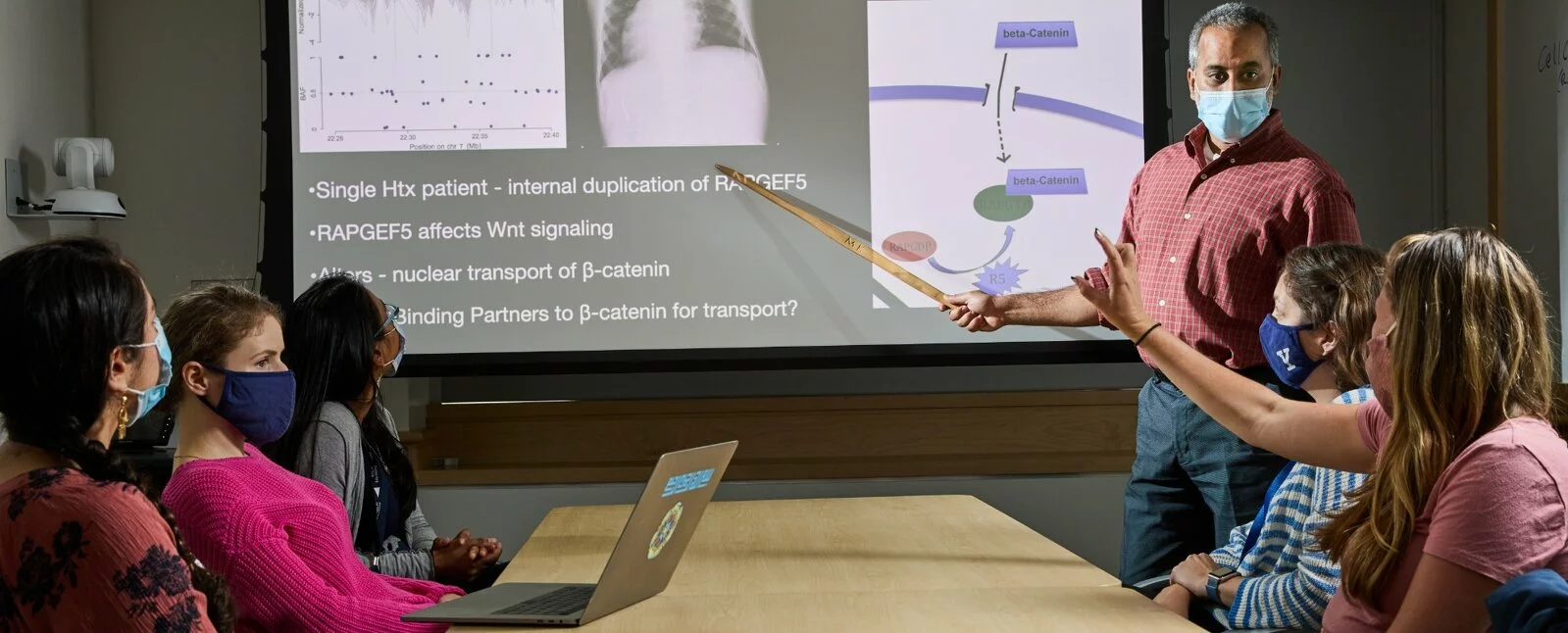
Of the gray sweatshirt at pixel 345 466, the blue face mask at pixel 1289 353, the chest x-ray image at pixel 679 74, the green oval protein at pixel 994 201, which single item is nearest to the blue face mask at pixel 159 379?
the gray sweatshirt at pixel 345 466

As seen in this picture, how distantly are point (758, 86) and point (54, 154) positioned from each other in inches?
76.5

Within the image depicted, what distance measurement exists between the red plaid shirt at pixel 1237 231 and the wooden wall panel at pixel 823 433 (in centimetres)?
109

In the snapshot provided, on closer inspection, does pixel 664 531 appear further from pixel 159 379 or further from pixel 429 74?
pixel 429 74

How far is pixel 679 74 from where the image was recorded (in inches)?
143

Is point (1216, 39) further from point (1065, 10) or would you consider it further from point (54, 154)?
point (54, 154)

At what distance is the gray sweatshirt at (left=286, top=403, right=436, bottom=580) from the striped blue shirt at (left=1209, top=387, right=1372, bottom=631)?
1440mm

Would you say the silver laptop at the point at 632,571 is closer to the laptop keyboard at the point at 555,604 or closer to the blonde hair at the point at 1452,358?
the laptop keyboard at the point at 555,604

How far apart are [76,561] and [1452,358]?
1436 millimetres

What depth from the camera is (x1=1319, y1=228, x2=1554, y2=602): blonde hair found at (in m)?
1.38

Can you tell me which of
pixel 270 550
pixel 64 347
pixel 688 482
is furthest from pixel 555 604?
pixel 64 347

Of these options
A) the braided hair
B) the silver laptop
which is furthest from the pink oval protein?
the braided hair

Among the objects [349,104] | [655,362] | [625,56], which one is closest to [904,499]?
[655,362]

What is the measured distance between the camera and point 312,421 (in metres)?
2.30

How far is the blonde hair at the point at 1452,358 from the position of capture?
138 centimetres
